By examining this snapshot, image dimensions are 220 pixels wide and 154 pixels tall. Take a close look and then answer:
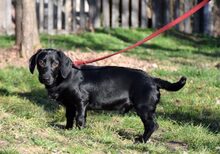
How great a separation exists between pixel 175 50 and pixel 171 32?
2.48 m

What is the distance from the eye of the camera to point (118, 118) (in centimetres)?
823

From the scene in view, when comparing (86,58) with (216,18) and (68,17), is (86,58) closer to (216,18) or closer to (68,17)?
(68,17)

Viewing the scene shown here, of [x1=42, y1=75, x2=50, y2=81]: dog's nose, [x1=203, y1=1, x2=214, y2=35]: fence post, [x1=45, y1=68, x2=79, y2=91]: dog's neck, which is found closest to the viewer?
[x1=42, y1=75, x2=50, y2=81]: dog's nose

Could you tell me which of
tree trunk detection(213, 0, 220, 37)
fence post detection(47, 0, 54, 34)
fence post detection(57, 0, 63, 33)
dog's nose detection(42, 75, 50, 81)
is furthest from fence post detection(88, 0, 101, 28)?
dog's nose detection(42, 75, 50, 81)

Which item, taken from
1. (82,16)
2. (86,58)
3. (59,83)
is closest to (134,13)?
(82,16)

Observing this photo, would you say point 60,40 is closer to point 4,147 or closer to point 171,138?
point 171,138

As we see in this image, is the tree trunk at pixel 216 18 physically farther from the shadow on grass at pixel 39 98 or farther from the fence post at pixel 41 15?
the shadow on grass at pixel 39 98

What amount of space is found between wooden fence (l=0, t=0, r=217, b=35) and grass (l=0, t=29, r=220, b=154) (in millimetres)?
1648

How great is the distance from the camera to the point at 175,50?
47.1ft

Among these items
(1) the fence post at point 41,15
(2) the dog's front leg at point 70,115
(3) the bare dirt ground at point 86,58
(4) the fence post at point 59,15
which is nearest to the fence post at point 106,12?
(4) the fence post at point 59,15

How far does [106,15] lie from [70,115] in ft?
30.9

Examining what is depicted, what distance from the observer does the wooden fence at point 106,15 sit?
50.3 feet

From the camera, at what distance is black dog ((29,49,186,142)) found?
6.90 metres

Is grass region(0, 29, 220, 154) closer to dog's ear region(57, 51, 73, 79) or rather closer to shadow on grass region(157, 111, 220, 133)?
shadow on grass region(157, 111, 220, 133)
